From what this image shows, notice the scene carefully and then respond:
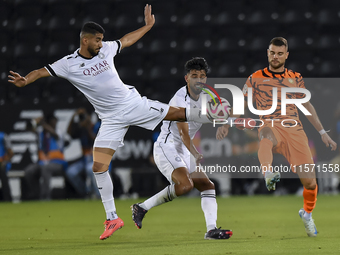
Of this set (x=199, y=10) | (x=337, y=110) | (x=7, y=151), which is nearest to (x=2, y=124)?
(x=7, y=151)

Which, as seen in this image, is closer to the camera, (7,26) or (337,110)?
(337,110)

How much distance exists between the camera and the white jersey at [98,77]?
5820mm

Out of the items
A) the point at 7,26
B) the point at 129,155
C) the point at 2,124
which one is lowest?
the point at 129,155

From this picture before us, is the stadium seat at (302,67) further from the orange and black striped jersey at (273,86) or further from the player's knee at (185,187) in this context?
the player's knee at (185,187)

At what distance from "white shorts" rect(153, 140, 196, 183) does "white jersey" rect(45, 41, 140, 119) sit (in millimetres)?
600

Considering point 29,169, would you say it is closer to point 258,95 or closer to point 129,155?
point 129,155

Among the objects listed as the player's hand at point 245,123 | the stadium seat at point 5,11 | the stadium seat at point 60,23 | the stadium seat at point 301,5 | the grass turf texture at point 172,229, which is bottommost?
the grass turf texture at point 172,229

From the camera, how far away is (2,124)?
1159 cm

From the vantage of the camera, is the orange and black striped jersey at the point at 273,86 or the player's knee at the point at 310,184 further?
the orange and black striped jersey at the point at 273,86

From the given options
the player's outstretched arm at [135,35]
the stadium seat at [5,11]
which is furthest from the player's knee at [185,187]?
the stadium seat at [5,11]

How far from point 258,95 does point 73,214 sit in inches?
158

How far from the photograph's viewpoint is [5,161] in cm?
1152

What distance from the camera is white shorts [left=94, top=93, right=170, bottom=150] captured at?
19.3 ft

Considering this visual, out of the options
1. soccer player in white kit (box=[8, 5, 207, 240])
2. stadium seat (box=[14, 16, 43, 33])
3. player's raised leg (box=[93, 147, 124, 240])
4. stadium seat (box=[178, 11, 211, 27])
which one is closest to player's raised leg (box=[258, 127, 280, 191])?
soccer player in white kit (box=[8, 5, 207, 240])
